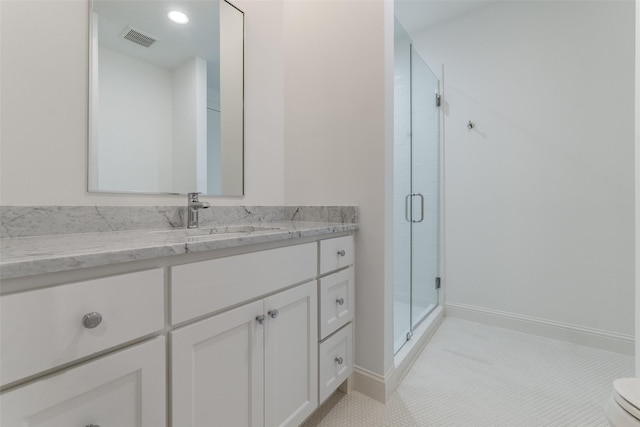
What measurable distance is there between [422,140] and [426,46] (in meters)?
1.02

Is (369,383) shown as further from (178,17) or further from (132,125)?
(178,17)

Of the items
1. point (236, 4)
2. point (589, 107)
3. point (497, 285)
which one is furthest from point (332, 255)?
point (589, 107)

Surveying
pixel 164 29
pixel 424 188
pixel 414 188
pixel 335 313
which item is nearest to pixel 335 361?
pixel 335 313

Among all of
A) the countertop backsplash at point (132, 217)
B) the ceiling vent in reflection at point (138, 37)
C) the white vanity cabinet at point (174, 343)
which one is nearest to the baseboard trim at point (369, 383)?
the white vanity cabinet at point (174, 343)

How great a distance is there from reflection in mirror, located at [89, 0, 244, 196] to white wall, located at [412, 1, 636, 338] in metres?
1.93

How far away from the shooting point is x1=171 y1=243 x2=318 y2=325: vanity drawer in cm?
73

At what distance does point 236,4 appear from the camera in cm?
158

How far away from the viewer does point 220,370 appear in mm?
826

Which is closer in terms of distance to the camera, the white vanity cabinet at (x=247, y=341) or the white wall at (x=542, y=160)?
the white vanity cabinet at (x=247, y=341)

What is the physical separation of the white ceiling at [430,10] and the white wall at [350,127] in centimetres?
116

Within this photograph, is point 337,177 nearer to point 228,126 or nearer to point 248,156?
point 248,156

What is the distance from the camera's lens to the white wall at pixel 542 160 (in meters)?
1.89

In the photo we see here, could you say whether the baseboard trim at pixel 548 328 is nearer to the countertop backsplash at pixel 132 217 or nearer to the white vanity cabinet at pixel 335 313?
the white vanity cabinet at pixel 335 313

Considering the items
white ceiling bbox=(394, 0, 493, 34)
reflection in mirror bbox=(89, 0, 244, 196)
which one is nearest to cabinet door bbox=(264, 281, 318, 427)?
reflection in mirror bbox=(89, 0, 244, 196)
